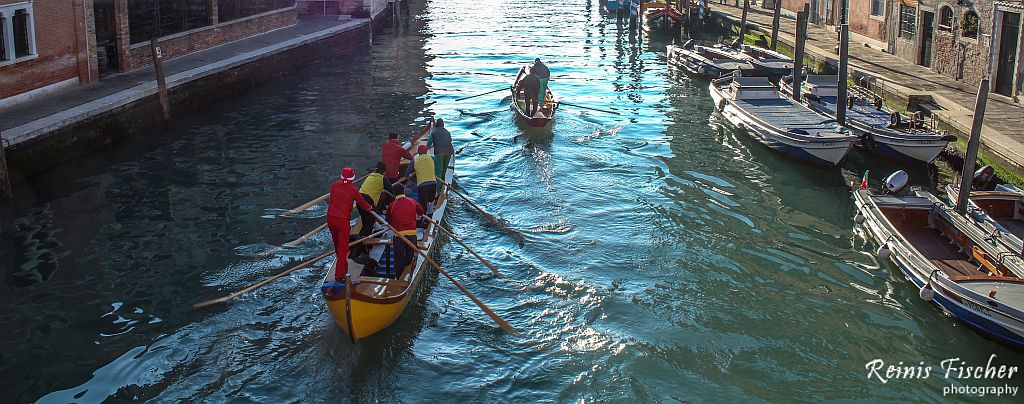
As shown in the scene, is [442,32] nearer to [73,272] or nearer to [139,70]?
[139,70]

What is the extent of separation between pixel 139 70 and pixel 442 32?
24.3m

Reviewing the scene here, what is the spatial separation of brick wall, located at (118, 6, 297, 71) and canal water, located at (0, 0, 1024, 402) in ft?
10.4

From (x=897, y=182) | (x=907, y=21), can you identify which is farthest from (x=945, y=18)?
(x=897, y=182)

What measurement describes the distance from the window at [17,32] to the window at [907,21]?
78.6 feet

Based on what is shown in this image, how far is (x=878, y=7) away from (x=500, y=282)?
23238 mm

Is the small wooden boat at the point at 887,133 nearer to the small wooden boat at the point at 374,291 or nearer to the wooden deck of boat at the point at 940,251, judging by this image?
the wooden deck of boat at the point at 940,251

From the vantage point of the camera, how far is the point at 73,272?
13922 mm

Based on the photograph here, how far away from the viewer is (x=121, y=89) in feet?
74.0

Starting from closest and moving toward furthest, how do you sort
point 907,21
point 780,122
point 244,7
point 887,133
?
1. point 887,133
2. point 780,122
3. point 907,21
4. point 244,7

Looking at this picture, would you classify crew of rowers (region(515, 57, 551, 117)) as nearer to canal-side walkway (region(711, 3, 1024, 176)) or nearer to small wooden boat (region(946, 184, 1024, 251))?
canal-side walkway (region(711, 3, 1024, 176))

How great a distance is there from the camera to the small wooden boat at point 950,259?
1153cm

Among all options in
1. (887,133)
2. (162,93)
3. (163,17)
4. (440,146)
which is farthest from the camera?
(163,17)

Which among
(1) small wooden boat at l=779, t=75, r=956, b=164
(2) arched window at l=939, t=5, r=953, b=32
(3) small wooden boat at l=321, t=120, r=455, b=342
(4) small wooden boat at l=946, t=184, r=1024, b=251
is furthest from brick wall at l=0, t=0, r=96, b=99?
(2) arched window at l=939, t=5, r=953, b=32

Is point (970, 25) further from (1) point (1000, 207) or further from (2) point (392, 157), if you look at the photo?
(2) point (392, 157)
